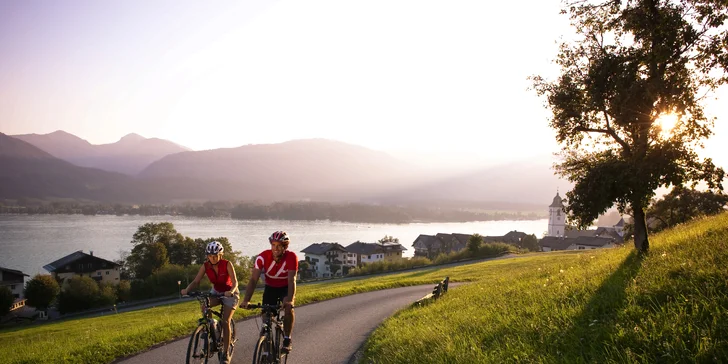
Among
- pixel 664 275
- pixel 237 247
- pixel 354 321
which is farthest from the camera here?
pixel 237 247

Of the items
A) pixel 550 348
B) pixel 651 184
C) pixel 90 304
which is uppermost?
pixel 651 184

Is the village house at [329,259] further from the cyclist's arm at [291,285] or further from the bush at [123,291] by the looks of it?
the cyclist's arm at [291,285]

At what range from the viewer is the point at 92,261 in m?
63.9

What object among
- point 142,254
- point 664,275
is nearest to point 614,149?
point 664,275

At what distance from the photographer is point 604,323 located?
5.38 metres

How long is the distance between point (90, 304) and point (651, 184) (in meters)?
56.0

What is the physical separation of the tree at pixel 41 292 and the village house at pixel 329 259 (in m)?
41.3

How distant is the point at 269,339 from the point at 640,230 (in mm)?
11893

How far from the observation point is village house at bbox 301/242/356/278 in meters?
81.3

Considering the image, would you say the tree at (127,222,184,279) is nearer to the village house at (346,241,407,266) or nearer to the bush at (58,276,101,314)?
the bush at (58,276,101,314)

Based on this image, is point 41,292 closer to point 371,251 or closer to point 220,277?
point 371,251

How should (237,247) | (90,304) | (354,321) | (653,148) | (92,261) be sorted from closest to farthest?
(653,148) < (354,321) < (90,304) < (92,261) < (237,247)

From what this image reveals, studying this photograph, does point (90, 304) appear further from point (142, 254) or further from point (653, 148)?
point (653, 148)

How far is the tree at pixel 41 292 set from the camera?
157 ft
